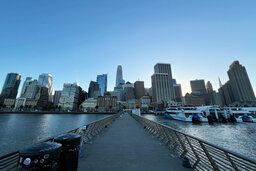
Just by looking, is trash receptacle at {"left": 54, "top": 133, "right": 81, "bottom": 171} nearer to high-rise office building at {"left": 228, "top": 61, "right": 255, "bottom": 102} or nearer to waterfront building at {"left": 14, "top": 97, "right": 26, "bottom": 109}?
waterfront building at {"left": 14, "top": 97, "right": 26, "bottom": 109}

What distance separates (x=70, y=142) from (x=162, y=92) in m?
176

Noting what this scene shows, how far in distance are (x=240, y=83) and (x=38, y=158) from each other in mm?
233323

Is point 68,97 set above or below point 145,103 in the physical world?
above

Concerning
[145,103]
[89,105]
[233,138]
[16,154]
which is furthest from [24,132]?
[145,103]

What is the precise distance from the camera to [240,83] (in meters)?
164

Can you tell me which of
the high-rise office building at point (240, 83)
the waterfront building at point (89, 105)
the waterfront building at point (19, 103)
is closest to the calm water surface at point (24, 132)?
the waterfront building at point (89, 105)

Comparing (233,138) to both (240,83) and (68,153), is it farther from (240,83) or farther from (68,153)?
(240,83)

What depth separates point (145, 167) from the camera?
395 cm

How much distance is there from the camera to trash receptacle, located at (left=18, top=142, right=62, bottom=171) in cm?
182

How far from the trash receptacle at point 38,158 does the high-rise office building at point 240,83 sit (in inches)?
8610

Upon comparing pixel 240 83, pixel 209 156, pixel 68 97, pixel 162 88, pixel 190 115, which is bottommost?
pixel 190 115

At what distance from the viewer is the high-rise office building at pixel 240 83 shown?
509 feet

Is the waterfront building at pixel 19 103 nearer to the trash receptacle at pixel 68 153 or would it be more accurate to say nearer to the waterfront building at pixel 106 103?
the waterfront building at pixel 106 103

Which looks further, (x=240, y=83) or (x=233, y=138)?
(x=240, y=83)
